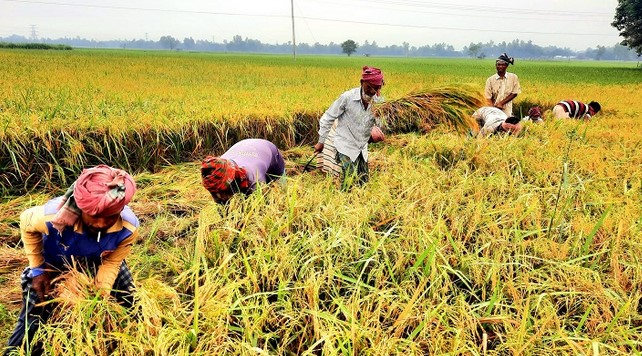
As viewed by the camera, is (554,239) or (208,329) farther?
(554,239)

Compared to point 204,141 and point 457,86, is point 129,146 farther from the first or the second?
point 457,86

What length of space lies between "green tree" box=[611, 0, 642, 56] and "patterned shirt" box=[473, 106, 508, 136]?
101 ft

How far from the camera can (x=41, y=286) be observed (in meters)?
1.60

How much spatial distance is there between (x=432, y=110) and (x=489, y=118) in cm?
105

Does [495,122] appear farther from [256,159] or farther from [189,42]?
[189,42]

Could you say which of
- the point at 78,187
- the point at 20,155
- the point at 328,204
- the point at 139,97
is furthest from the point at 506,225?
the point at 139,97

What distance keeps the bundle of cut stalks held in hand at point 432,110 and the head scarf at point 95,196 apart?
4532 millimetres

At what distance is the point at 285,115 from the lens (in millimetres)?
5379

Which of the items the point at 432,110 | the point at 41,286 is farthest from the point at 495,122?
the point at 41,286

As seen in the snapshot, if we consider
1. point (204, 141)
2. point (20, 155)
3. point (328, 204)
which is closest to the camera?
point (328, 204)

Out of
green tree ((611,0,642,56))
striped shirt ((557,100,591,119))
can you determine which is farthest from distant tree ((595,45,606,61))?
striped shirt ((557,100,591,119))

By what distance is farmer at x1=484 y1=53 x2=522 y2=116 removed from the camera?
5.33m

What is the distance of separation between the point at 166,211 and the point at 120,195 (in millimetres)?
1985

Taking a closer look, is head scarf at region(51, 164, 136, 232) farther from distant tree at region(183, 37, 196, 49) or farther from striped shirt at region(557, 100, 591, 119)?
distant tree at region(183, 37, 196, 49)
